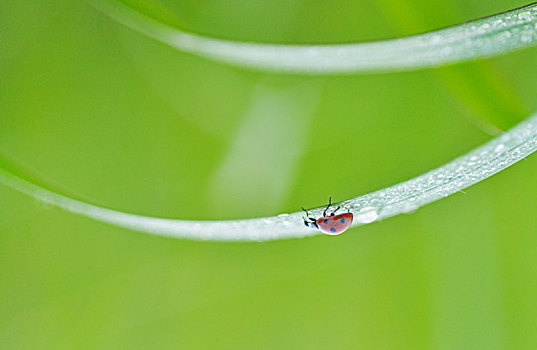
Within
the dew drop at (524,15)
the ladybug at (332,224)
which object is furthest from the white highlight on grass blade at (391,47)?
the ladybug at (332,224)

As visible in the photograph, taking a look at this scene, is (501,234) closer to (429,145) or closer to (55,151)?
(429,145)

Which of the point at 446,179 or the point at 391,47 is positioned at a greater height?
the point at 391,47

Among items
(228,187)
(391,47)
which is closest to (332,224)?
(391,47)

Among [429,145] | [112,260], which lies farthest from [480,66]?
[112,260]

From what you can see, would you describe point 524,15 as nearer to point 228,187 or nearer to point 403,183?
point 403,183

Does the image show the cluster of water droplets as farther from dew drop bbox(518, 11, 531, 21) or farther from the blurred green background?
the blurred green background

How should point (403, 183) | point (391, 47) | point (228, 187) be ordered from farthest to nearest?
point (228, 187)
point (391, 47)
point (403, 183)

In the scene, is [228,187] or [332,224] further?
[228,187]
